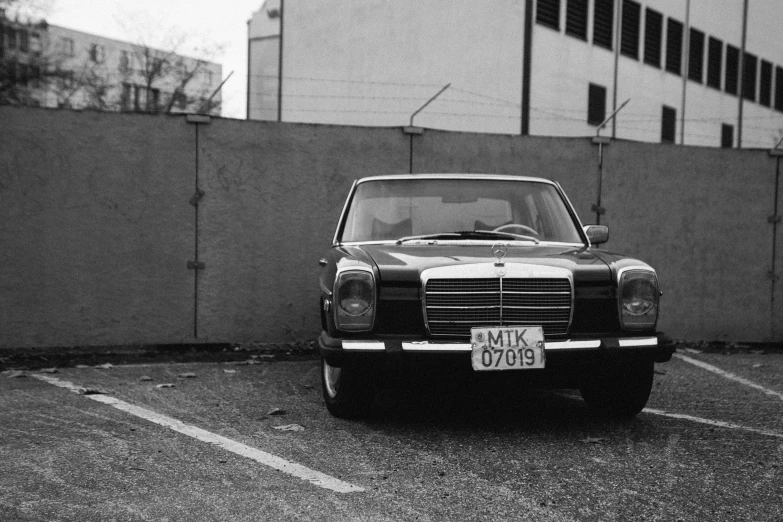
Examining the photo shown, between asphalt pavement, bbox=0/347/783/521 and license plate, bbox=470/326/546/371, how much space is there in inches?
9.8

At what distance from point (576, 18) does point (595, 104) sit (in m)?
2.40

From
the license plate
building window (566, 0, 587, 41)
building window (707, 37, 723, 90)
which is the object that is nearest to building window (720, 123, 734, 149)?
Answer: building window (707, 37, 723, 90)

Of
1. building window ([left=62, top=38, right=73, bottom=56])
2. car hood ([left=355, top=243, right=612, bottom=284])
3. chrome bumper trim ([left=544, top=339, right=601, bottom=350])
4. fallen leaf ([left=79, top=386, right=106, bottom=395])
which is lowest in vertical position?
fallen leaf ([left=79, top=386, right=106, bottom=395])

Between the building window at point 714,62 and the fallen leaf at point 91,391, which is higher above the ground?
the building window at point 714,62

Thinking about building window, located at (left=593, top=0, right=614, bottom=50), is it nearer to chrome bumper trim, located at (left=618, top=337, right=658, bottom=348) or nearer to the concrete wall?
the concrete wall

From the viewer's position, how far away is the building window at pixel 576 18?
24.1 meters

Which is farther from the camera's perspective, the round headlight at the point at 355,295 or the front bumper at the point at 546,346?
the round headlight at the point at 355,295

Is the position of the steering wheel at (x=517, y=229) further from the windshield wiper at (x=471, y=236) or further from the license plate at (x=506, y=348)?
the license plate at (x=506, y=348)

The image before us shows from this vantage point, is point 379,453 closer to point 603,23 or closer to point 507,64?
point 507,64

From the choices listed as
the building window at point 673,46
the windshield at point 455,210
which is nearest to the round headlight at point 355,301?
the windshield at point 455,210

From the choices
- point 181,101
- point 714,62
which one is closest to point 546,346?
point 714,62

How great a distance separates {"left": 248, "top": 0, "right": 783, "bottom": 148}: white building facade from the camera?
2214 cm

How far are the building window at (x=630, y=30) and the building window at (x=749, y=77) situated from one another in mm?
7872

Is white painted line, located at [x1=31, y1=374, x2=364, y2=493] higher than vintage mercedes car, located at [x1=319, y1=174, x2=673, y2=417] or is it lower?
lower
